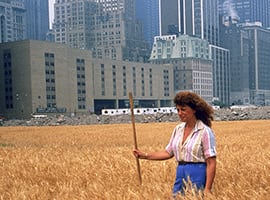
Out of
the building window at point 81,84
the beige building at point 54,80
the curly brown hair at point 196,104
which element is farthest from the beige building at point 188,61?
the curly brown hair at point 196,104

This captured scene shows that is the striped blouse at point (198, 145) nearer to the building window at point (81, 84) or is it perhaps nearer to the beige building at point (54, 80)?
the beige building at point (54, 80)

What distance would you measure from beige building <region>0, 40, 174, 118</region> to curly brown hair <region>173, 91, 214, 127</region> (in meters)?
110

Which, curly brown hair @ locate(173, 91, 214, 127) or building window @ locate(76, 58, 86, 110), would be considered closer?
curly brown hair @ locate(173, 91, 214, 127)

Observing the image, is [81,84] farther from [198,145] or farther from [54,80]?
[198,145]

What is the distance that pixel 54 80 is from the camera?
121875mm

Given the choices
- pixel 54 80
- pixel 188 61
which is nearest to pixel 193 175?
pixel 54 80

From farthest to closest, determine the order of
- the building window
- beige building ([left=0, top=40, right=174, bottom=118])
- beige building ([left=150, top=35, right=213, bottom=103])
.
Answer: beige building ([left=150, top=35, right=213, bottom=103])
the building window
beige building ([left=0, top=40, right=174, bottom=118])

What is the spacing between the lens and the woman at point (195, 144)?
260 inches

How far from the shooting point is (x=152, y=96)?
159 meters

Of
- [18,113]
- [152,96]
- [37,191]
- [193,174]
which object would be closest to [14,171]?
[37,191]

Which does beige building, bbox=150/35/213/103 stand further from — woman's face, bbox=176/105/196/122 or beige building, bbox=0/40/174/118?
woman's face, bbox=176/105/196/122

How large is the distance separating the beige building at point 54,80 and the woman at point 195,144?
110m

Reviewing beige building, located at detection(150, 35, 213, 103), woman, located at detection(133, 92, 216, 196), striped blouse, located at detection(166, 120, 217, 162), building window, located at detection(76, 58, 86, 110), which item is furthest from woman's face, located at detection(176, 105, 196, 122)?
beige building, located at detection(150, 35, 213, 103)

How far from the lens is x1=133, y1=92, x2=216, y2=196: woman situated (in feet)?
21.7
